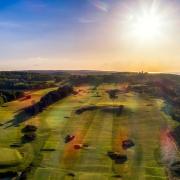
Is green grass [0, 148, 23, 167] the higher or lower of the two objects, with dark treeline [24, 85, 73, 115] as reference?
lower

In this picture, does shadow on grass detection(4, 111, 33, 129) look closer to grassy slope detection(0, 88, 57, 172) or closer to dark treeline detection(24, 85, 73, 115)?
grassy slope detection(0, 88, 57, 172)

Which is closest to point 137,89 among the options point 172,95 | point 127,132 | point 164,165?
point 172,95

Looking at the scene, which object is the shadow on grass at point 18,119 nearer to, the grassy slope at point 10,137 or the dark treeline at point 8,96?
the grassy slope at point 10,137

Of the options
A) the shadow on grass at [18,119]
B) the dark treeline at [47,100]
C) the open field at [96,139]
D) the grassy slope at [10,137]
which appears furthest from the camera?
the dark treeline at [47,100]

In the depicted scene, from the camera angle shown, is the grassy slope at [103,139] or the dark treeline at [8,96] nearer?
the grassy slope at [103,139]

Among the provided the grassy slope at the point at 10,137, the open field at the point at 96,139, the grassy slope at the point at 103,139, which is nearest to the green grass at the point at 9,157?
the grassy slope at the point at 10,137

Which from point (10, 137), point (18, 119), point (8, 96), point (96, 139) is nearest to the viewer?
point (96, 139)

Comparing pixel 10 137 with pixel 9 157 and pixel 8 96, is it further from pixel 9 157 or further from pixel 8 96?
pixel 8 96

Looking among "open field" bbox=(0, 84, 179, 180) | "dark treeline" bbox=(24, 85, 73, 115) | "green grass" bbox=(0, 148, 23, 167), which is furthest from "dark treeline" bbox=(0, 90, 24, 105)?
"green grass" bbox=(0, 148, 23, 167)

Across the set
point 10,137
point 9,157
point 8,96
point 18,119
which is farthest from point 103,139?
point 8,96
